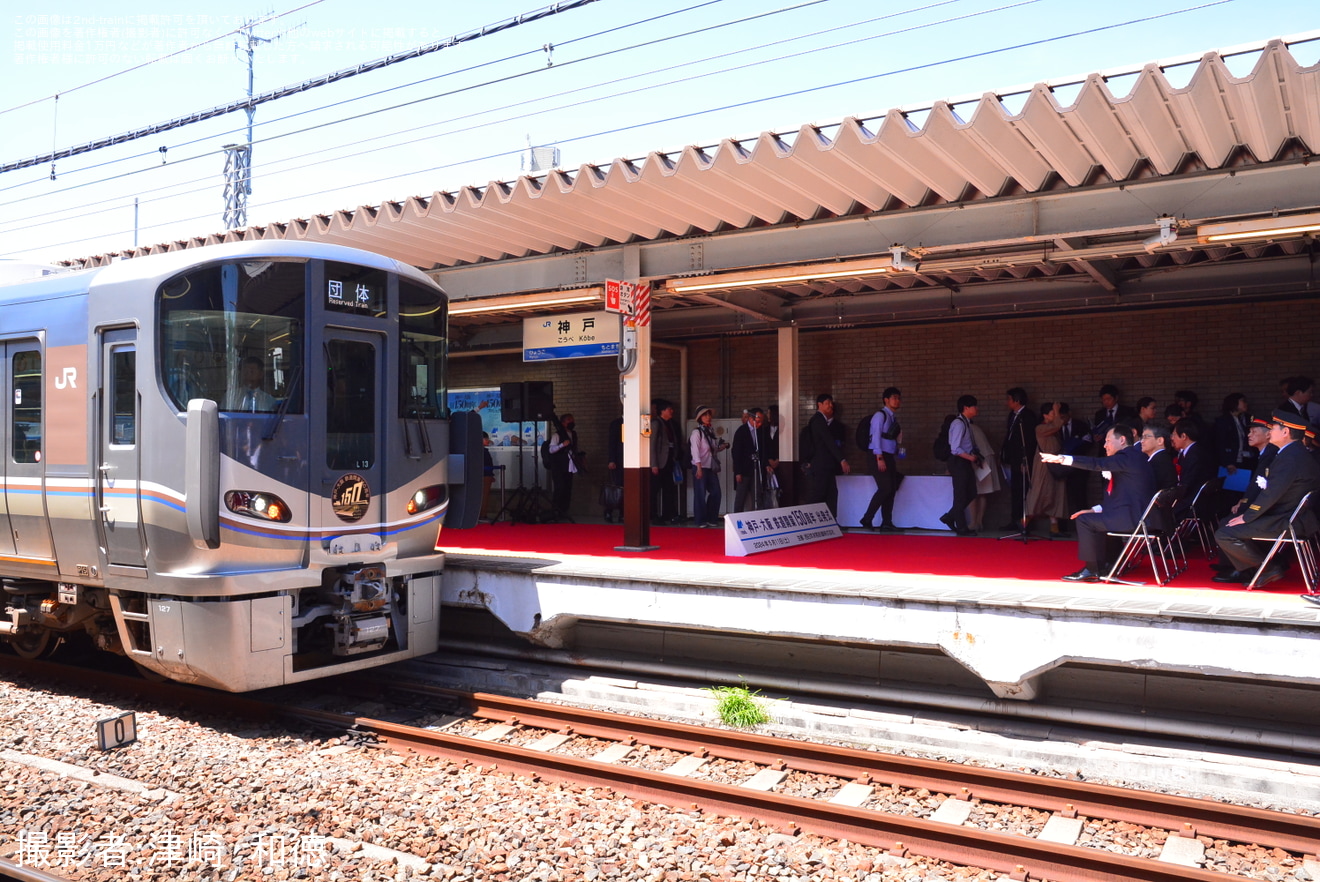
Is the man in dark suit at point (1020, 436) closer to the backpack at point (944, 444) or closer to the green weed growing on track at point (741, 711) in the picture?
the backpack at point (944, 444)

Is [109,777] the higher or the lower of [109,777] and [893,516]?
the lower

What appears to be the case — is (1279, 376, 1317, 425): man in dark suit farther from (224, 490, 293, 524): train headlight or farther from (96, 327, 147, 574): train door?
(96, 327, 147, 574): train door

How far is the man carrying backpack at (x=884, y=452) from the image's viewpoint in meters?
12.2

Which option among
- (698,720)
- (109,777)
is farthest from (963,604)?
(109,777)

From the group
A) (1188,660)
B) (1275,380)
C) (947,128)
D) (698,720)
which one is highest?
(947,128)

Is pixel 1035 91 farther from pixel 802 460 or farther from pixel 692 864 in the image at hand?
pixel 802 460

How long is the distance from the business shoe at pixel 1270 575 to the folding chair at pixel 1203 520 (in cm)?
143

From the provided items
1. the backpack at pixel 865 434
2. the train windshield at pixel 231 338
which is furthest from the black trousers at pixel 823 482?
the train windshield at pixel 231 338

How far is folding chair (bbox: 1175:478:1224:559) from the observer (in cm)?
887

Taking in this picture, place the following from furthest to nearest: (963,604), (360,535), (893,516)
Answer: (893,516), (360,535), (963,604)

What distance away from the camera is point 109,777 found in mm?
5910

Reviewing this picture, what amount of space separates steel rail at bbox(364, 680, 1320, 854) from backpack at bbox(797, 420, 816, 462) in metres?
6.22

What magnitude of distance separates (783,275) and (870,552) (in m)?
3.04

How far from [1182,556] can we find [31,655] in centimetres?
1040
